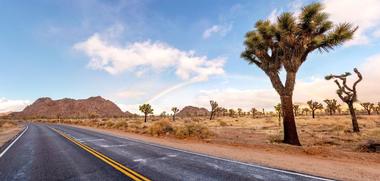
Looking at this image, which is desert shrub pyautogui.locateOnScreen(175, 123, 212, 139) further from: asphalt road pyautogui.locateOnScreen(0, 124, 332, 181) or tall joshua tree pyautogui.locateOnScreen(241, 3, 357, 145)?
asphalt road pyautogui.locateOnScreen(0, 124, 332, 181)

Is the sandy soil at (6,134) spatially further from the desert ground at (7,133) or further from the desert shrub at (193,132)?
the desert shrub at (193,132)

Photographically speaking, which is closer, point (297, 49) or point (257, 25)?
point (297, 49)

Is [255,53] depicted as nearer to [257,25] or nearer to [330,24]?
[257,25]

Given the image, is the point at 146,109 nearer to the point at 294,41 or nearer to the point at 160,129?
the point at 160,129

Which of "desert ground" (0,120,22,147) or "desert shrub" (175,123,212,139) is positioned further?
"desert ground" (0,120,22,147)

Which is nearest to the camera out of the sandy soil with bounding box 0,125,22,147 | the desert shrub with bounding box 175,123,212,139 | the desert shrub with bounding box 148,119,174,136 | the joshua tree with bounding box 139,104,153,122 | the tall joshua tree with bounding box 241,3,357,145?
the tall joshua tree with bounding box 241,3,357,145

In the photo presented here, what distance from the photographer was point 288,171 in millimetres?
8297

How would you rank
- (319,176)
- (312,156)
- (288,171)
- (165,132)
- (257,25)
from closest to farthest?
(319,176), (288,171), (312,156), (257,25), (165,132)

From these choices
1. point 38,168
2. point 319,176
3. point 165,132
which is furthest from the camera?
point 165,132

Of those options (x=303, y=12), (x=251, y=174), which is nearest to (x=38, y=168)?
(x=251, y=174)

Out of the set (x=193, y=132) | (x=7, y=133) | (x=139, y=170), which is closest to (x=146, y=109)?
(x=7, y=133)

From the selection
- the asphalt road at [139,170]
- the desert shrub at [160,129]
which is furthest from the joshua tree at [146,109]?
the asphalt road at [139,170]

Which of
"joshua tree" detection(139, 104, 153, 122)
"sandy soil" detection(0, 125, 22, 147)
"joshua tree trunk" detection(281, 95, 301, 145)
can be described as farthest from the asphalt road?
"joshua tree" detection(139, 104, 153, 122)

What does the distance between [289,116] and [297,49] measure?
4074 mm
